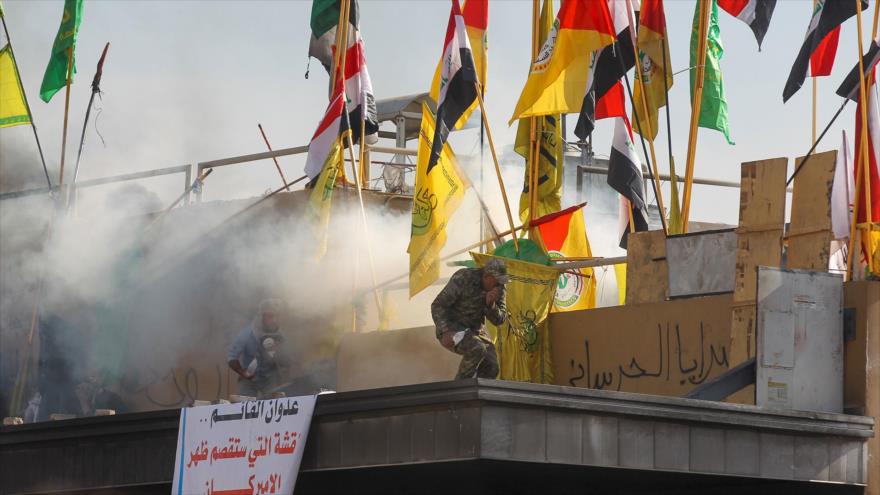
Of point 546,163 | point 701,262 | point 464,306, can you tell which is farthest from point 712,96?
point 464,306

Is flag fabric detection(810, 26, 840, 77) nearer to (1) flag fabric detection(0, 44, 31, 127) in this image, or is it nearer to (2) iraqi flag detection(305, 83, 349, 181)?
(2) iraqi flag detection(305, 83, 349, 181)

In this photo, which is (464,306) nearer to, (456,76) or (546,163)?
(456,76)

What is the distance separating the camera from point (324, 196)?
671 inches

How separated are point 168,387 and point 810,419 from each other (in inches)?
368

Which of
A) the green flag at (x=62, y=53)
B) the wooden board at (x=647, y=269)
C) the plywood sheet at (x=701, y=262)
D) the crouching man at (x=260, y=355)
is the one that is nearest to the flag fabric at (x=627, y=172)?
the wooden board at (x=647, y=269)

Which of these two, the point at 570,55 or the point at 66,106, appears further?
the point at 66,106

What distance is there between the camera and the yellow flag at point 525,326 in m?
14.3

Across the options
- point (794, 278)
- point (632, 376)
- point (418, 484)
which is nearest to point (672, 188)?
point (632, 376)

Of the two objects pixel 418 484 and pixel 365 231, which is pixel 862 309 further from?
pixel 365 231

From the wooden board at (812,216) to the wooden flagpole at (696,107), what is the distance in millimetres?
1777

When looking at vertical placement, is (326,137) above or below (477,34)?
below

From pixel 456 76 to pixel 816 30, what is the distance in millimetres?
3514

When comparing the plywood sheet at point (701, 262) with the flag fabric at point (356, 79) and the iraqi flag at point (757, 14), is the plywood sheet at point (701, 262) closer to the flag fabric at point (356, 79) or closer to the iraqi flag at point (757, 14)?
the iraqi flag at point (757, 14)

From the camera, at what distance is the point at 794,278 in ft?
39.8
